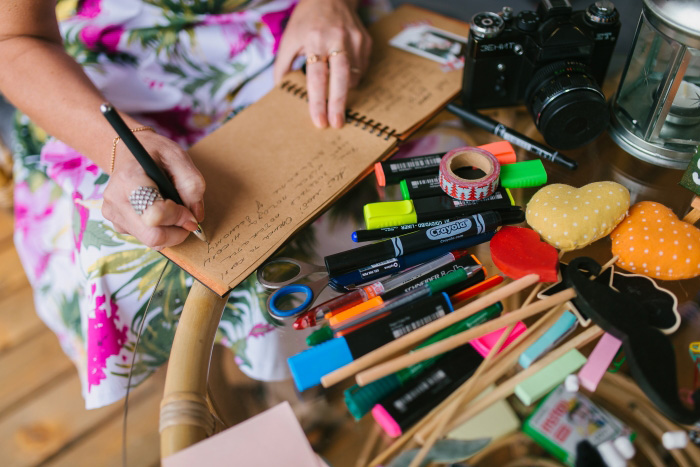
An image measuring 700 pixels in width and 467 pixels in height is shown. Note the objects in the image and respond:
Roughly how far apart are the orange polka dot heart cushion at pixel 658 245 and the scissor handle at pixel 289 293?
311mm

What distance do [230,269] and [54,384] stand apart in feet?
2.45

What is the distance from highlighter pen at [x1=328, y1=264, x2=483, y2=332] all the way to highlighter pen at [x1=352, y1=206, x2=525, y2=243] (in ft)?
0.25

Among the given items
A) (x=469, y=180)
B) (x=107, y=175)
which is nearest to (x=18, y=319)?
(x=107, y=175)

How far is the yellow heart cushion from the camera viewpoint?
1.66 ft

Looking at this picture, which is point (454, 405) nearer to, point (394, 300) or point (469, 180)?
point (394, 300)

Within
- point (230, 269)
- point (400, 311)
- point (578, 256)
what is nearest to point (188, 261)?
point (230, 269)

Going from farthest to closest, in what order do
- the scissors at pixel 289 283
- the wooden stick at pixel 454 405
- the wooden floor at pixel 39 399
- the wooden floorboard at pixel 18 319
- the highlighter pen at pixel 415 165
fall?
1. the wooden floorboard at pixel 18 319
2. the wooden floor at pixel 39 399
3. the highlighter pen at pixel 415 165
4. the scissors at pixel 289 283
5. the wooden stick at pixel 454 405

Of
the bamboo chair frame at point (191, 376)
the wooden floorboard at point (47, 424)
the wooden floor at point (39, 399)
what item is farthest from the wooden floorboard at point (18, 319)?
the bamboo chair frame at point (191, 376)

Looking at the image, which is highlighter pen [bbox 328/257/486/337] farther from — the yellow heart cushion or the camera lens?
the camera lens

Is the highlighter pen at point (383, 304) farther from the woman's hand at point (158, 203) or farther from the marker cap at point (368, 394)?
the woman's hand at point (158, 203)

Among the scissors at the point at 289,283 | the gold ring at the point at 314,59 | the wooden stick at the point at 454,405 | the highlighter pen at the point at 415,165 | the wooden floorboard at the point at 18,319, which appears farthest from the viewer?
the wooden floorboard at the point at 18,319

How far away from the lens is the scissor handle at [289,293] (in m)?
0.51

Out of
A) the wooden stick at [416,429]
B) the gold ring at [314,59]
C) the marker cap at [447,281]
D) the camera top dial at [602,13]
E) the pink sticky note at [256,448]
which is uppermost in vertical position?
the camera top dial at [602,13]

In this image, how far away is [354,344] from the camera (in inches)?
17.9
